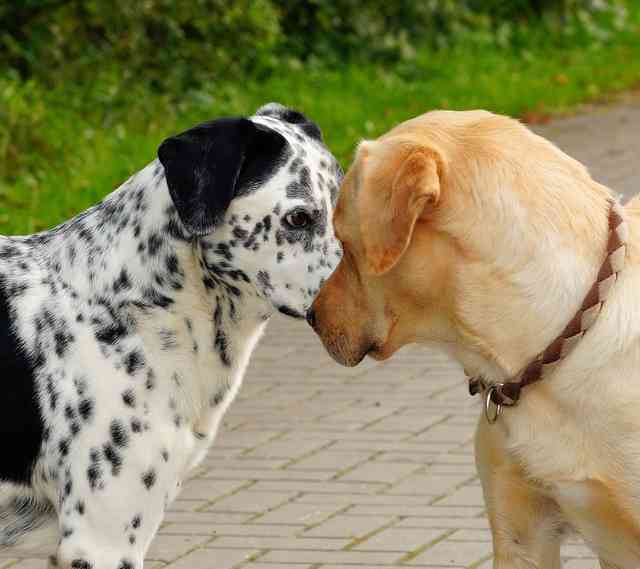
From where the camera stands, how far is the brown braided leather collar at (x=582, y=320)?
13.0 feet

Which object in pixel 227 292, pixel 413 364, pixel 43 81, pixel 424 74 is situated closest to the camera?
pixel 227 292

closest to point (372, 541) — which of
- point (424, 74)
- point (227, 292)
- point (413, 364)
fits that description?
point (227, 292)

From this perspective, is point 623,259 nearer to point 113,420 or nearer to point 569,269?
point 569,269

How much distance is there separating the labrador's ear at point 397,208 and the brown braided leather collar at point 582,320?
19.0 inches

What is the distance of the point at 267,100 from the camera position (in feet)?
43.3

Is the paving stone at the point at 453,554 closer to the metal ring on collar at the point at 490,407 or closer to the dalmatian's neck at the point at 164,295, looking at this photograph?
the metal ring on collar at the point at 490,407

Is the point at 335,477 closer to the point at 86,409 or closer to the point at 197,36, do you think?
the point at 86,409

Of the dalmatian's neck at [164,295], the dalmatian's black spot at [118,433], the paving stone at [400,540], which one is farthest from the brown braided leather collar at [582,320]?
the paving stone at [400,540]

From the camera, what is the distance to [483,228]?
12.9 ft

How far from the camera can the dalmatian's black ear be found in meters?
4.10

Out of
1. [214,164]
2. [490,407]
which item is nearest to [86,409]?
[214,164]

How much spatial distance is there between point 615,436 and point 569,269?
46cm

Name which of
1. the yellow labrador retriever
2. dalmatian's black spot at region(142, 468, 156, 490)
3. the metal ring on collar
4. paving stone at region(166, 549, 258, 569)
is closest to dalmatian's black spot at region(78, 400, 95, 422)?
dalmatian's black spot at region(142, 468, 156, 490)

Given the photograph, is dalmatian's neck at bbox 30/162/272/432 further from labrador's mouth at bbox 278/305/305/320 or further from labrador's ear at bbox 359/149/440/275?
labrador's ear at bbox 359/149/440/275
